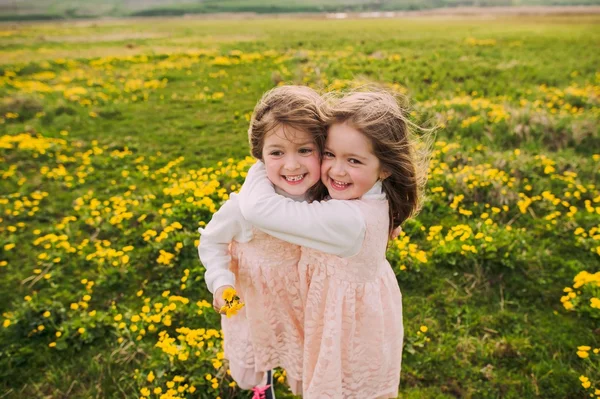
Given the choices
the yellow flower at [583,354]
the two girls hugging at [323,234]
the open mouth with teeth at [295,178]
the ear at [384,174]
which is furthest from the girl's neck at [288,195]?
the yellow flower at [583,354]

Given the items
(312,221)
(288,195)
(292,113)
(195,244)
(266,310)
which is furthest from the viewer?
(195,244)

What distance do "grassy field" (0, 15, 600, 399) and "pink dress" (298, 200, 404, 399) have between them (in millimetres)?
1188

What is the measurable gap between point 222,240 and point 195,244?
2.57m

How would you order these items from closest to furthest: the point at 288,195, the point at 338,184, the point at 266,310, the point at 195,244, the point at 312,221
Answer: the point at 312,221
the point at 338,184
the point at 288,195
the point at 266,310
the point at 195,244

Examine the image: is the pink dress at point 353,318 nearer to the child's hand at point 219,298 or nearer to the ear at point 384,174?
the ear at point 384,174

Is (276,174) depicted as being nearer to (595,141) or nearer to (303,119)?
(303,119)

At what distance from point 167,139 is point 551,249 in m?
7.51

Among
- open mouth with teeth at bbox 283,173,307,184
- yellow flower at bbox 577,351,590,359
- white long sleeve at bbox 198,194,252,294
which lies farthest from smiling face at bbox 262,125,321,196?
yellow flower at bbox 577,351,590,359

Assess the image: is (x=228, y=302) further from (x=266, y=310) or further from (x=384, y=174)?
(x=384, y=174)

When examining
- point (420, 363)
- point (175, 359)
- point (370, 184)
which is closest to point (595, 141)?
point (420, 363)

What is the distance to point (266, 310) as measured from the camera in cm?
264

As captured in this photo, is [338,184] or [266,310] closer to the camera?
[338,184]

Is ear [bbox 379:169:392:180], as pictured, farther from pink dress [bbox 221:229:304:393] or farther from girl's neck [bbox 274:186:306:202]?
pink dress [bbox 221:229:304:393]

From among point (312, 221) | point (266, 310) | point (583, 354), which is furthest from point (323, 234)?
point (583, 354)
